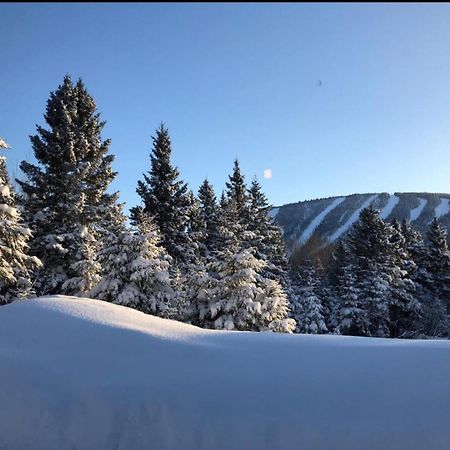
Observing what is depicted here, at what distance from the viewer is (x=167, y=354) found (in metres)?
4.66

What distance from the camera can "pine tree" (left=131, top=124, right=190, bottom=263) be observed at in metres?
23.8

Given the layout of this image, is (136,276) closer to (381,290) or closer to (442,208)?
(381,290)

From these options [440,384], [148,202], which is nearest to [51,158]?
[148,202]

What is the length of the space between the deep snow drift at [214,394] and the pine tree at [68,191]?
38.4 ft

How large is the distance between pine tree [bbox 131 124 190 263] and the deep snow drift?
18.7 m

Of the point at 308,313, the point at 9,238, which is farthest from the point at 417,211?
the point at 9,238

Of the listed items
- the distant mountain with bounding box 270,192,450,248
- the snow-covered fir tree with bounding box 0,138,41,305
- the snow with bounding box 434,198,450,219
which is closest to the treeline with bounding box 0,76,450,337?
the snow-covered fir tree with bounding box 0,138,41,305

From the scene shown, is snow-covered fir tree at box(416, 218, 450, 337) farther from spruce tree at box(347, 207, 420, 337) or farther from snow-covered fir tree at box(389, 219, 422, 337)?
spruce tree at box(347, 207, 420, 337)

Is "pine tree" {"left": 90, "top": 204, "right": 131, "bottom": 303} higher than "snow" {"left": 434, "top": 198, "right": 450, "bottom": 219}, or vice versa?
"snow" {"left": 434, "top": 198, "right": 450, "bottom": 219}

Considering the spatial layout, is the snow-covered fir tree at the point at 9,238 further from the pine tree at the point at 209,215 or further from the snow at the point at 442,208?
the snow at the point at 442,208

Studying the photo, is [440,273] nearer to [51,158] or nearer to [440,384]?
[51,158]

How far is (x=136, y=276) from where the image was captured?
14.6 meters

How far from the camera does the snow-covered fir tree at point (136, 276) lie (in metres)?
14.8

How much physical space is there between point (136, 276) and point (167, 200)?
10.5 m
